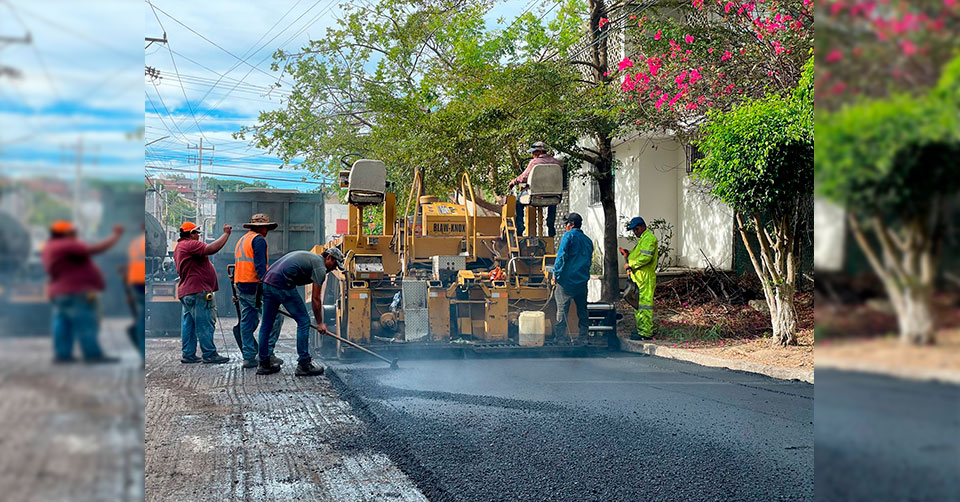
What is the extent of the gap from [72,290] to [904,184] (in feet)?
3.46

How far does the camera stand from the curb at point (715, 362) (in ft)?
23.6

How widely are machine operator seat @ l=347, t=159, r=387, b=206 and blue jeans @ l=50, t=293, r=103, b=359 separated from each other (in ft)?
27.5

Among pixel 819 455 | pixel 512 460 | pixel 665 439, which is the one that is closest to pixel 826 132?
pixel 819 455

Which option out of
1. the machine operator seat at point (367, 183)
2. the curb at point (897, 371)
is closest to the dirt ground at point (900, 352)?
the curb at point (897, 371)

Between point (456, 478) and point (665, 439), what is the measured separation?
4.97 feet

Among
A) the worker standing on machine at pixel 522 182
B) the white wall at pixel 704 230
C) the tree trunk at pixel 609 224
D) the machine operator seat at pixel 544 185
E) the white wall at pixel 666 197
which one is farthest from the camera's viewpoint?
the white wall at pixel 666 197

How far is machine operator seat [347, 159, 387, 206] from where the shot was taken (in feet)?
30.6

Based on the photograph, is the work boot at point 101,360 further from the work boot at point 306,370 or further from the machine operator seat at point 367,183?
the machine operator seat at point 367,183

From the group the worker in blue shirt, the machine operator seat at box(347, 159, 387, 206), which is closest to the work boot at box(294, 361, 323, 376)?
the machine operator seat at box(347, 159, 387, 206)

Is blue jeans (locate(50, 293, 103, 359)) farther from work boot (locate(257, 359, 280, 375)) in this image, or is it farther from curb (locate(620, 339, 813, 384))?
curb (locate(620, 339, 813, 384))

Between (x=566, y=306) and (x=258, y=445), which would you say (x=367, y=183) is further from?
(x=258, y=445)

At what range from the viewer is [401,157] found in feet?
41.8

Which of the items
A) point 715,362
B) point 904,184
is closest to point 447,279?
point 715,362

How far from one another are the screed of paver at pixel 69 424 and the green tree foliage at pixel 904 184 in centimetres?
101
